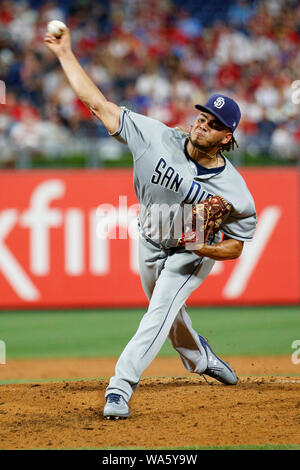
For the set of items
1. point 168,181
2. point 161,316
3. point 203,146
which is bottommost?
point 161,316

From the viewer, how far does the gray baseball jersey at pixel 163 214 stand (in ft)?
13.9

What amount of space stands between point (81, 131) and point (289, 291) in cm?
409

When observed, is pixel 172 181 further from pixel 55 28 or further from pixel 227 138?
pixel 55 28

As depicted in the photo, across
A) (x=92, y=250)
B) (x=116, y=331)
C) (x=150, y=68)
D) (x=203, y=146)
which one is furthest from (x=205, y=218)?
(x=150, y=68)

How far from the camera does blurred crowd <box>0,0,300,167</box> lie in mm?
10828

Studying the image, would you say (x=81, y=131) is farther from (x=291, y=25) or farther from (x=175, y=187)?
(x=175, y=187)

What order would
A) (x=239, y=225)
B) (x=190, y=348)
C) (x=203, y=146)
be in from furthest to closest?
1. (x=190, y=348)
2. (x=239, y=225)
3. (x=203, y=146)

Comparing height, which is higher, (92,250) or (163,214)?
(163,214)

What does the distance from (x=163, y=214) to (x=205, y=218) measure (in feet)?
1.07

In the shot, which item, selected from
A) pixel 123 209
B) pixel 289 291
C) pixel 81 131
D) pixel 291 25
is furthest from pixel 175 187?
pixel 291 25

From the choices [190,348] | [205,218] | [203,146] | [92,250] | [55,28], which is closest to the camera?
[55,28]

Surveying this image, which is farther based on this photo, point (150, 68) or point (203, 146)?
point (150, 68)

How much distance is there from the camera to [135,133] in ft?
14.0

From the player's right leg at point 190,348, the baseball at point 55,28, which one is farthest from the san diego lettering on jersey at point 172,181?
the baseball at point 55,28
